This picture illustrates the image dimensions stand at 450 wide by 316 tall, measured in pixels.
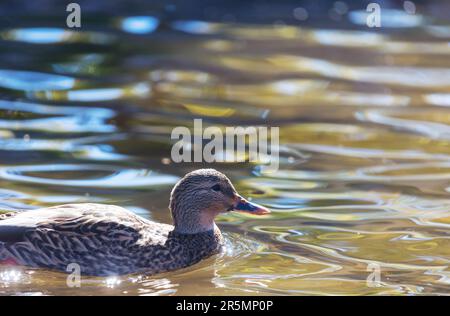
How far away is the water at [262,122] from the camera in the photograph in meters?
9.04

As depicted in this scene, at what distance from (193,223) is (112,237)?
88 centimetres

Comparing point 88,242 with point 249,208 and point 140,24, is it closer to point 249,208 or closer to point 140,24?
point 249,208

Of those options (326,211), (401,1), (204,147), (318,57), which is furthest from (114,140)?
(401,1)

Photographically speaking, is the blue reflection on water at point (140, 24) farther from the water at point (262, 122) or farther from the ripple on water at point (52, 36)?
the ripple on water at point (52, 36)

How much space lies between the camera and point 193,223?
31.2 ft

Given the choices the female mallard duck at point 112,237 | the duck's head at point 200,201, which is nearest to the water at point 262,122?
the female mallard duck at point 112,237

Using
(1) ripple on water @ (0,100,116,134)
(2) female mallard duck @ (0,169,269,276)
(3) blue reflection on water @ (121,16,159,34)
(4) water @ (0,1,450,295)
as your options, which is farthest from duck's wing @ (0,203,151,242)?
(3) blue reflection on water @ (121,16,159,34)

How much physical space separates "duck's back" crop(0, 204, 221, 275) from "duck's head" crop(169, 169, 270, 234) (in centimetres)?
34

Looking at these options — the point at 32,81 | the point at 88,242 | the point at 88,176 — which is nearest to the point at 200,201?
the point at 88,242

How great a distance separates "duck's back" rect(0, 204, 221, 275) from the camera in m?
8.77

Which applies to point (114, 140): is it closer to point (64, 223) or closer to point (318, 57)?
point (64, 223)

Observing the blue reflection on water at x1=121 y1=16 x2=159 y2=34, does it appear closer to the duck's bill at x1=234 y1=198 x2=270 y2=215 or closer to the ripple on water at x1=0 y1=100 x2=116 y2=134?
the ripple on water at x1=0 y1=100 x2=116 y2=134

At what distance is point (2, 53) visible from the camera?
55.9 feet

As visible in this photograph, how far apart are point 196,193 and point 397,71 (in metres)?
8.09
